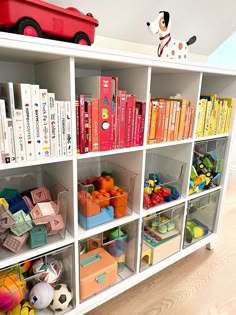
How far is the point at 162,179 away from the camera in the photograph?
1.57 meters

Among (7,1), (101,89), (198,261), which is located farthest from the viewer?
(198,261)

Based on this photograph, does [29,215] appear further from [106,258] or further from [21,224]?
[106,258]

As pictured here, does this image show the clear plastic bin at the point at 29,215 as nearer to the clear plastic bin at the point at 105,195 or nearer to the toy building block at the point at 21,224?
the toy building block at the point at 21,224

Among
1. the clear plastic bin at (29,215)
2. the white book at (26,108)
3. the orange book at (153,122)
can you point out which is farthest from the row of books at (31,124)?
the orange book at (153,122)

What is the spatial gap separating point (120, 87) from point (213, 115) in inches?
23.9

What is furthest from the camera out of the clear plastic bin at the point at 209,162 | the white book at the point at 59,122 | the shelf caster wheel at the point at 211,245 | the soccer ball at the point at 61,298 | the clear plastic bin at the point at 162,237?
the shelf caster wheel at the point at 211,245

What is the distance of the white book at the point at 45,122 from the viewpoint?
816mm

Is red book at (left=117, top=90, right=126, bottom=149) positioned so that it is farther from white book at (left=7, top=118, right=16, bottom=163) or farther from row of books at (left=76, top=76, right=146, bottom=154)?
white book at (left=7, top=118, right=16, bottom=163)

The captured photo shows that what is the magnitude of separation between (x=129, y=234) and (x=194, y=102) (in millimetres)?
828

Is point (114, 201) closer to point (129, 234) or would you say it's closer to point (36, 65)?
point (129, 234)

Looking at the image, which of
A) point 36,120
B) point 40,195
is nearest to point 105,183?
point 40,195

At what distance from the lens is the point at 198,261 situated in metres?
1.66

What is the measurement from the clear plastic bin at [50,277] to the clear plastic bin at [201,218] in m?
0.85

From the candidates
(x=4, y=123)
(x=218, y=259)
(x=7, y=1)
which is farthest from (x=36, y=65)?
(x=218, y=259)
